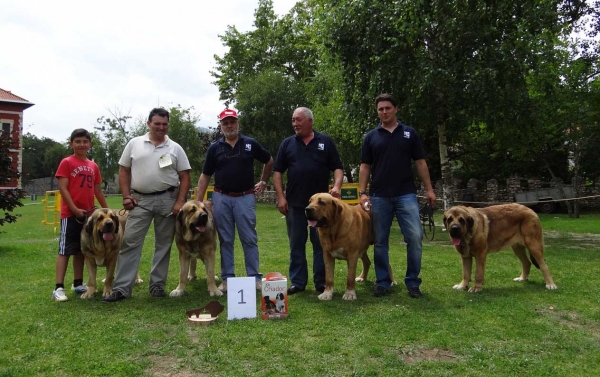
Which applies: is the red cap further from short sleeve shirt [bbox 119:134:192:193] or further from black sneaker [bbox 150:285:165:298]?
black sneaker [bbox 150:285:165:298]

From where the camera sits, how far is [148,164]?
547 cm

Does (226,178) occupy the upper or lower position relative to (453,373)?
upper

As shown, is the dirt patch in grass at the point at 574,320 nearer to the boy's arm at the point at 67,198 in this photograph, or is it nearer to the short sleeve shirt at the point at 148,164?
the short sleeve shirt at the point at 148,164

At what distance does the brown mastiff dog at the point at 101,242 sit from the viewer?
5.35 m

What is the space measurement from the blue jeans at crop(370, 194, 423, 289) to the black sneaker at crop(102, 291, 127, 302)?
3.16m

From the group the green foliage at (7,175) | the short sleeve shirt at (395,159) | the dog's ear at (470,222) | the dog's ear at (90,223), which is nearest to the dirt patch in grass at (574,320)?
the dog's ear at (470,222)

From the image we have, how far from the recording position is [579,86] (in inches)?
775

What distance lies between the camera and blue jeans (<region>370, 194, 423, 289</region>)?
5.43m

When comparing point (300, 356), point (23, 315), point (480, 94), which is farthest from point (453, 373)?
point (480, 94)

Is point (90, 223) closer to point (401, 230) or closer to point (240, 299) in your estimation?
point (240, 299)

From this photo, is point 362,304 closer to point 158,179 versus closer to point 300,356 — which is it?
point 300,356

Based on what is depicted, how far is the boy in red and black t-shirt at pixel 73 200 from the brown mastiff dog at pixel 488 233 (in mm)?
4618

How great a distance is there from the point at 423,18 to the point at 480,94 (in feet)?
8.46

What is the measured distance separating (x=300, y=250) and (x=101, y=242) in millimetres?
2459
